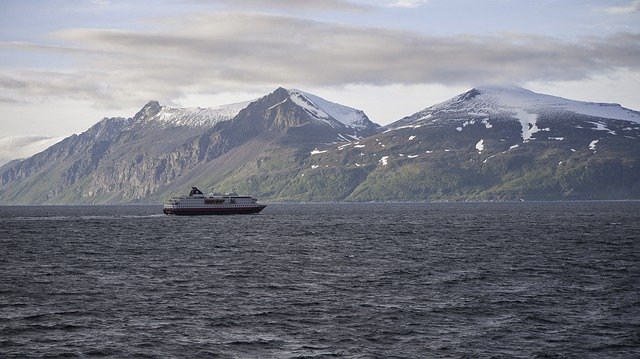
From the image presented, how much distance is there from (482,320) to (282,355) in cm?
1888

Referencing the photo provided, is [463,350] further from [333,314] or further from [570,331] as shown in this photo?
[333,314]

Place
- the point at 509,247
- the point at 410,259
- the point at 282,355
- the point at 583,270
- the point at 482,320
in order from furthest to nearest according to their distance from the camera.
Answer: the point at 509,247 < the point at 410,259 < the point at 583,270 < the point at 482,320 < the point at 282,355

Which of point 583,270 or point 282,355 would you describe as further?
point 583,270

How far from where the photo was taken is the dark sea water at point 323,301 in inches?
2078

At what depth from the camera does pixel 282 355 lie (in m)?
50.0

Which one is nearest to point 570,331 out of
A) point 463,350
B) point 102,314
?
point 463,350

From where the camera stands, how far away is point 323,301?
2800 inches

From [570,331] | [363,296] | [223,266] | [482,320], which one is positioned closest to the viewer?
[570,331]

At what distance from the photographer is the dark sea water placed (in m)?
52.8

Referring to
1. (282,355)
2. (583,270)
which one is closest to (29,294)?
(282,355)

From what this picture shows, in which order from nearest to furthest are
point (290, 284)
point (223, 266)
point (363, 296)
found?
point (363, 296) → point (290, 284) → point (223, 266)

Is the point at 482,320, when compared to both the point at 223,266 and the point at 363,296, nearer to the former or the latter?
the point at 363,296

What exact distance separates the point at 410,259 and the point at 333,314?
47.3 metres

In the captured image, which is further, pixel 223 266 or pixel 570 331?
pixel 223 266
